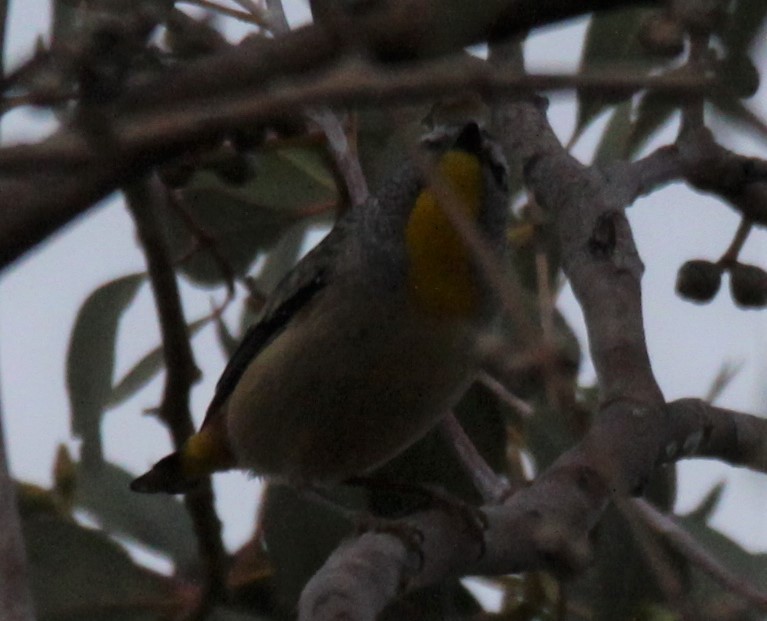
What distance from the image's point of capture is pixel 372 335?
1.97 meters

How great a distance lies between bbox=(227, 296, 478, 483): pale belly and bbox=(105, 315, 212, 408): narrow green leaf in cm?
34

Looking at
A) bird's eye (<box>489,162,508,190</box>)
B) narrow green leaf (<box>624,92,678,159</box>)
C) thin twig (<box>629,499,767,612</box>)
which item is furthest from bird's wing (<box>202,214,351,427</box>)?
thin twig (<box>629,499,767,612</box>)

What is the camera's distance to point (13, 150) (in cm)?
56

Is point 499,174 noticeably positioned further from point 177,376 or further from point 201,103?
point 201,103

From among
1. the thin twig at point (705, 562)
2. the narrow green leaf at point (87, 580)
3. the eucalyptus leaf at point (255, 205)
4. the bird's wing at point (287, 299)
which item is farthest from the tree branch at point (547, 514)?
the eucalyptus leaf at point (255, 205)

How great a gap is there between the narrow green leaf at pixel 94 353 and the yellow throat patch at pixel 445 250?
0.48 metres

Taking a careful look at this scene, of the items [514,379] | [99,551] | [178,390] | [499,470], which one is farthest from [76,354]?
[514,379]

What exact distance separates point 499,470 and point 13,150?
5.05 feet

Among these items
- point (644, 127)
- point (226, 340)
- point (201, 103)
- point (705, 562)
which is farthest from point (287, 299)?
point (201, 103)

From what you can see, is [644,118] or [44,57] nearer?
[44,57]

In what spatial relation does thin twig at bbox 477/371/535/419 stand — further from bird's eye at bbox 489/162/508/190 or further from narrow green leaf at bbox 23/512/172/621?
narrow green leaf at bbox 23/512/172/621

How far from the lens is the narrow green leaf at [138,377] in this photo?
2.42m

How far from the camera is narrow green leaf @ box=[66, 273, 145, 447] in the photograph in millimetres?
2027

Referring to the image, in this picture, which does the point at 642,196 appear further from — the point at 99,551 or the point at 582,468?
the point at 99,551
